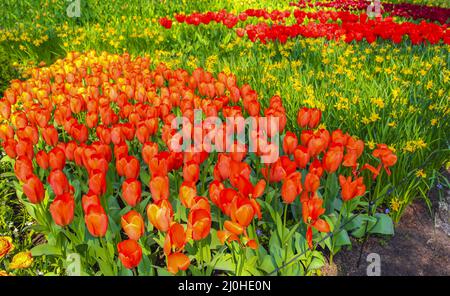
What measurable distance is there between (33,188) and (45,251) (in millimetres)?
511

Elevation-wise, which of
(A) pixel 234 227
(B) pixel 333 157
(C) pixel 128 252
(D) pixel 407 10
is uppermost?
(D) pixel 407 10

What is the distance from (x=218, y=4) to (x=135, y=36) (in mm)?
4235

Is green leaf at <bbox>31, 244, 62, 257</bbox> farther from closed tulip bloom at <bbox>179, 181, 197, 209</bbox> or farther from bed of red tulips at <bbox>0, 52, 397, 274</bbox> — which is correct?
closed tulip bloom at <bbox>179, 181, 197, 209</bbox>

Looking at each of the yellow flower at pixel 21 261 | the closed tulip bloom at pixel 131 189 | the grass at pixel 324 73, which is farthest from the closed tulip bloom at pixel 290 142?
the yellow flower at pixel 21 261

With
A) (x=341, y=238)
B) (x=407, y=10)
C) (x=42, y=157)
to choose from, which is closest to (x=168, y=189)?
(x=42, y=157)

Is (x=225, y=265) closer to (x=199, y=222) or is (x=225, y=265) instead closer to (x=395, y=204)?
(x=199, y=222)

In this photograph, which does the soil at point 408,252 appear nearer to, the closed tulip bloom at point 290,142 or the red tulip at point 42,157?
the closed tulip bloom at point 290,142

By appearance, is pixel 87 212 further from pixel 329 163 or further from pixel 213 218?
pixel 329 163

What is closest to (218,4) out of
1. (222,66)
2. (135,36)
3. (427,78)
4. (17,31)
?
(135,36)

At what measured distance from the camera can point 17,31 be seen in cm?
823

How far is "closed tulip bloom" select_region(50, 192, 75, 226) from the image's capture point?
2184 mm

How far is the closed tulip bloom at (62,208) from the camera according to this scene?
7.16 feet

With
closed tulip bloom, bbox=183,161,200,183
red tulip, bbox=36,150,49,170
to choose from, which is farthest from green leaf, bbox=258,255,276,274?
red tulip, bbox=36,150,49,170

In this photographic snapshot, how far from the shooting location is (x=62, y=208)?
2203 millimetres
